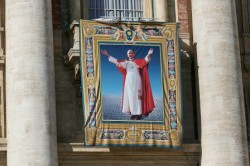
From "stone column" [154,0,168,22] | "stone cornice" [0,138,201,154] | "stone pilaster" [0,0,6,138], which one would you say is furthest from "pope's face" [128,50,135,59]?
"stone pilaster" [0,0,6,138]

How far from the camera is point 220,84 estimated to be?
37750 millimetres

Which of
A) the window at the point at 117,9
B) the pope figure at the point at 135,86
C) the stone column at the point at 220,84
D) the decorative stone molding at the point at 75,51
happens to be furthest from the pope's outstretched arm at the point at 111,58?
the stone column at the point at 220,84

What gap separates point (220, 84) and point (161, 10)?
3.81m

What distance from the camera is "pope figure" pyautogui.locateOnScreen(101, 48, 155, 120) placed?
123 feet

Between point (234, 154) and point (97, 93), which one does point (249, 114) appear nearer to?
point (234, 154)

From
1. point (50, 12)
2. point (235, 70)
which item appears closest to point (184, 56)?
point (235, 70)

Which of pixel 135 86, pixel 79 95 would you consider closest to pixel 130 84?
pixel 135 86

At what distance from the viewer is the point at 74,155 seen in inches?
1478

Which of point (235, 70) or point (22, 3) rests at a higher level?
point (22, 3)

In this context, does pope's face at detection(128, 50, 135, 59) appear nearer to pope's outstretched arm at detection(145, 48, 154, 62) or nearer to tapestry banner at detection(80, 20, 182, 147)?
tapestry banner at detection(80, 20, 182, 147)

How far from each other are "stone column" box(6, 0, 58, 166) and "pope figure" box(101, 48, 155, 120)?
2.50 meters

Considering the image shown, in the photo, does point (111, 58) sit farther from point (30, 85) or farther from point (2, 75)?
point (2, 75)

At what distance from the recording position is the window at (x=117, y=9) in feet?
130

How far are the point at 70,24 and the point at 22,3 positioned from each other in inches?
109
